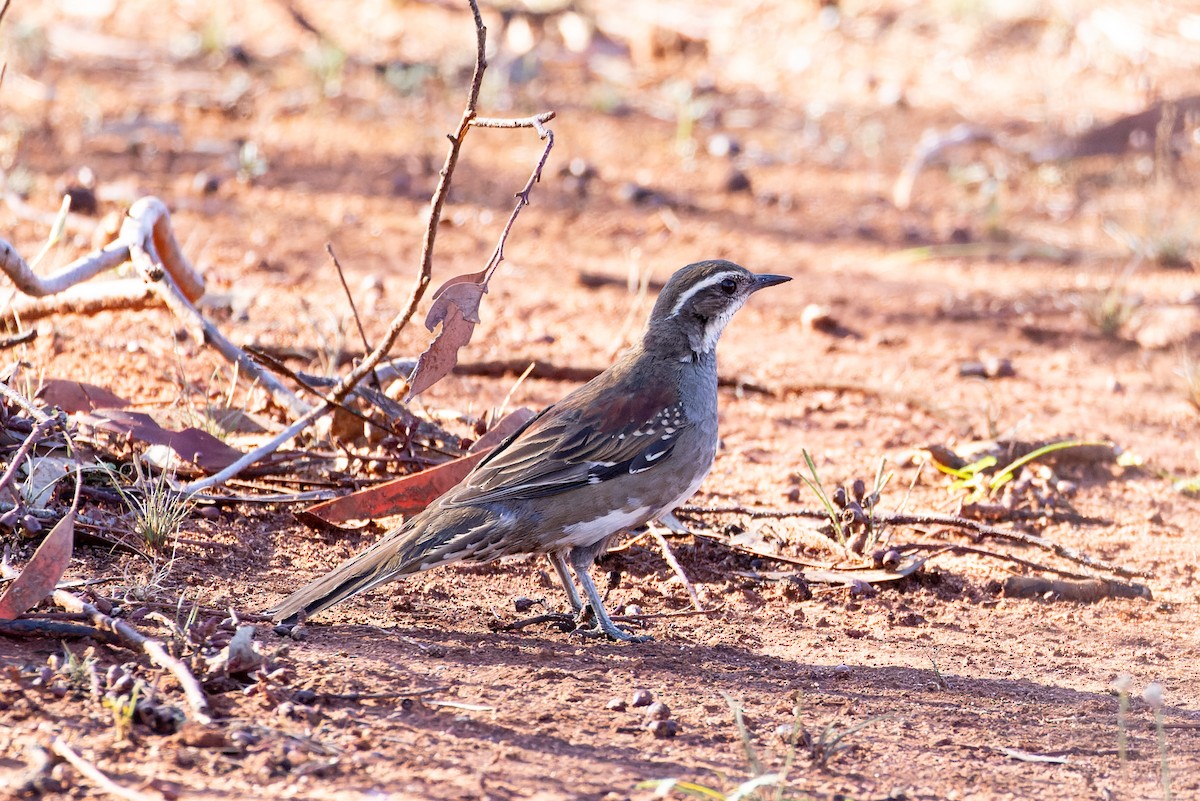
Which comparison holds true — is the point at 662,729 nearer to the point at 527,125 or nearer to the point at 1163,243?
the point at 527,125

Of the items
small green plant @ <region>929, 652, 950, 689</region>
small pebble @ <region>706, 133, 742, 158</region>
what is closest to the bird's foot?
small green plant @ <region>929, 652, 950, 689</region>

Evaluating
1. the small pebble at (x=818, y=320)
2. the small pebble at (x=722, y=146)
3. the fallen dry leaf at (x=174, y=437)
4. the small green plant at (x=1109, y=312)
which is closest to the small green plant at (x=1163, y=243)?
the small green plant at (x=1109, y=312)

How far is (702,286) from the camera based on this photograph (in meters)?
6.26

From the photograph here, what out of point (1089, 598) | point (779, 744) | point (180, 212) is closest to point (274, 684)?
point (779, 744)

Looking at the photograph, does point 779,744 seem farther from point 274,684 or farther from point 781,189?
point 781,189

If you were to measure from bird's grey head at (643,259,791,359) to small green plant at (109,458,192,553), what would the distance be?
86.5 inches

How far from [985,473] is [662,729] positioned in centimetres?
348

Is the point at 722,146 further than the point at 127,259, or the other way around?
the point at 722,146

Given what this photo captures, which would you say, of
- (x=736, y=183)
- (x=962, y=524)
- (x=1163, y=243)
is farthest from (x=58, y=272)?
(x=1163, y=243)

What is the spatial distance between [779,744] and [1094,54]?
12.1 m

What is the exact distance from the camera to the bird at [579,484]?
5.06 m

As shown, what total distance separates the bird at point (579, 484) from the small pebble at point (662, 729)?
3.23 ft

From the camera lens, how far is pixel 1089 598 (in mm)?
6043

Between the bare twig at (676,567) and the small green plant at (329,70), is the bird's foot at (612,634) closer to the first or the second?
the bare twig at (676,567)
